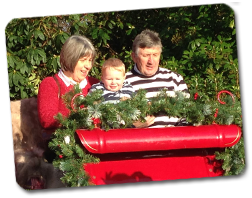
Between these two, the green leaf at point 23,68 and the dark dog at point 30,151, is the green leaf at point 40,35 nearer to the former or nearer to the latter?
the green leaf at point 23,68

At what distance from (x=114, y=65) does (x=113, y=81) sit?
12cm

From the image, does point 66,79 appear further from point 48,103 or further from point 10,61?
point 10,61

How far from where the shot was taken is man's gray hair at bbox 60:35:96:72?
384 cm

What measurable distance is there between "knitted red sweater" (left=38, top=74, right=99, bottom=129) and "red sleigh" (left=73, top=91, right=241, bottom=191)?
1.04 feet

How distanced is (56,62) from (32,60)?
180 mm

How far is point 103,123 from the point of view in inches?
139

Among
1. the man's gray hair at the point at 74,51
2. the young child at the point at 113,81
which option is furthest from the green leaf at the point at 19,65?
the young child at the point at 113,81

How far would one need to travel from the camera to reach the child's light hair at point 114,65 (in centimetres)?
374

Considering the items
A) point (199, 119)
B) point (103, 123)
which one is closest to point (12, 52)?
point (103, 123)

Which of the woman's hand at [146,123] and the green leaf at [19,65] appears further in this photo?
the green leaf at [19,65]

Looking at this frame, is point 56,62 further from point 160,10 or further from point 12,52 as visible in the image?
point 160,10

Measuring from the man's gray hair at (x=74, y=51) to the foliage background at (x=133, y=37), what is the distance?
2.0 inches

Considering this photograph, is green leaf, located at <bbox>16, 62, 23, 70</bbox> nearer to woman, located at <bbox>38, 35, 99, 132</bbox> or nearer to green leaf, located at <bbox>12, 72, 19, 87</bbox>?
green leaf, located at <bbox>12, 72, 19, 87</bbox>

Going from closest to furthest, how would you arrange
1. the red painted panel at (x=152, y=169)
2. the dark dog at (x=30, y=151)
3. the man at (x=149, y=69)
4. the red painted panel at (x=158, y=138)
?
the red painted panel at (x=158, y=138) → the red painted panel at (x=152, y=169) → the dark dog at (x=30, y=151) → the man at (x=149, y=69)
